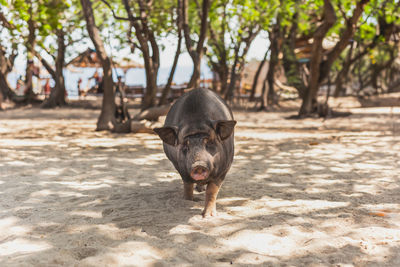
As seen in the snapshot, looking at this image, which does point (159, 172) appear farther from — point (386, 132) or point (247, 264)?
point (386, 132)

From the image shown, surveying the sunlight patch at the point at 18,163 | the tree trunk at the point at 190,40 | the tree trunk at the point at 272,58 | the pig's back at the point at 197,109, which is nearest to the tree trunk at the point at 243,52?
the tree trunk at the point at 272,58

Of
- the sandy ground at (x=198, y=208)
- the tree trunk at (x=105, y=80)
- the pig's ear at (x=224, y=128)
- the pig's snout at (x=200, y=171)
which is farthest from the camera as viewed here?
the tree trunk at (x=105, y=80)

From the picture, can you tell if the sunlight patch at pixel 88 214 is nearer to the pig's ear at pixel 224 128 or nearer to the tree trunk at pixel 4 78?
the pig's ear at pixel 224 128

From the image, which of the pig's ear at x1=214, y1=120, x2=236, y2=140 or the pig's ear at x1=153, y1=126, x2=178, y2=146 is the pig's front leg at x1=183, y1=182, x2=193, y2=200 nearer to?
the pig's ear at x1=153, y1=126, x2=178, y2=146

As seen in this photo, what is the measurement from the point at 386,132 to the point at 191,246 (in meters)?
9.12

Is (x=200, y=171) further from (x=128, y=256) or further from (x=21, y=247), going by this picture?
(x=21, y=247)

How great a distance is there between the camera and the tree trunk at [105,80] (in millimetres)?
10789

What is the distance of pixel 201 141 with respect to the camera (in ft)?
12.2

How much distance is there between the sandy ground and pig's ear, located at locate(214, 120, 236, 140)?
0.86 metres

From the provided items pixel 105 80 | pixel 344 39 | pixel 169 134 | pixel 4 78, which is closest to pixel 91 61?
pixel 4 78

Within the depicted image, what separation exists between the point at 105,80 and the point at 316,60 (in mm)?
7132

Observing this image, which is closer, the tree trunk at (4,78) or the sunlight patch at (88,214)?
the sunlight patch at (88,214)

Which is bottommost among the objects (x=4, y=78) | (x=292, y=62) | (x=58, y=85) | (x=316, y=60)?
(x=58, y=85)

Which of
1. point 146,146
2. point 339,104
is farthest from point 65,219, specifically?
point 339,104
